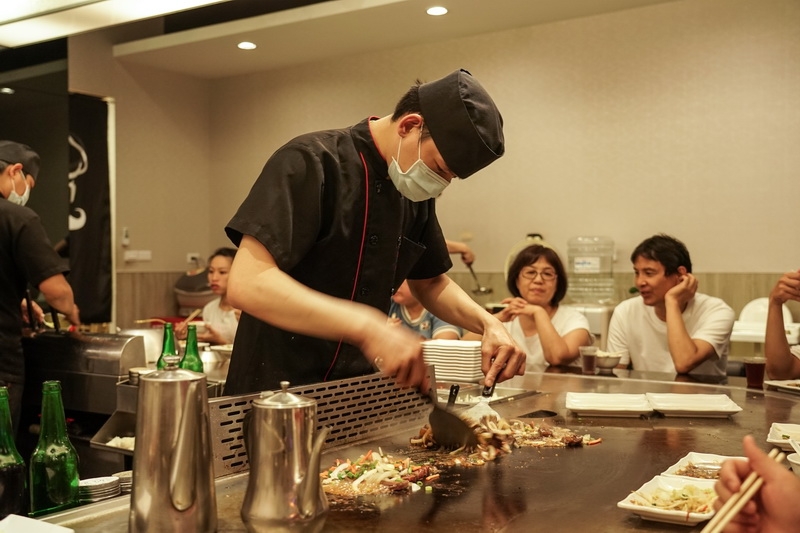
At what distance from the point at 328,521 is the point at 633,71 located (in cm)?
475


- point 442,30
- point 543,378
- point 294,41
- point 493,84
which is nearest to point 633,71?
point 493,84

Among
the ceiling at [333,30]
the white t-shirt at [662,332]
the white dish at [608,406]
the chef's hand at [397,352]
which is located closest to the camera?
the chef's hand at [397,352]

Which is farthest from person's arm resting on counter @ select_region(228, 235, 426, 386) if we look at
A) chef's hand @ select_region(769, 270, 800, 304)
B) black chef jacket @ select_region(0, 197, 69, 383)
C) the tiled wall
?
the tiled wall

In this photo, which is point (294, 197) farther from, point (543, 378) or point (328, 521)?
point (543, 378)

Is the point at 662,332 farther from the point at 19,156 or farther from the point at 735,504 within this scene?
the point at 19,156

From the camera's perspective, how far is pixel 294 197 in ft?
5.40

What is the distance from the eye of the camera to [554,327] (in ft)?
12.6

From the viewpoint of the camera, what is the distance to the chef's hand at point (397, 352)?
1340mm

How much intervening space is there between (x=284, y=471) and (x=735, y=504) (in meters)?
0.62

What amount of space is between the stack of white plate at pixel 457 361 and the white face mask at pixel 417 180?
0.96 meters

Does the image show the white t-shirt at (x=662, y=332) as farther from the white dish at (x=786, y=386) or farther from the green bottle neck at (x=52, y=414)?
the green bottle neck at (x=52, y=414)

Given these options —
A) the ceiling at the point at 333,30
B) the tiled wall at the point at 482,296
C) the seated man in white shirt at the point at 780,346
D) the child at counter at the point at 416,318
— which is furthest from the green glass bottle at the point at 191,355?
the tiled wall at the point at 482,296

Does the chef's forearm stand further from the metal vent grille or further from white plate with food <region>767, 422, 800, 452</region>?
white plate with food <region>767, 422, 800, 452</region>

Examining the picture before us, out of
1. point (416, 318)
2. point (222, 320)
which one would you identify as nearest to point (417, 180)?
point (416, 318)
